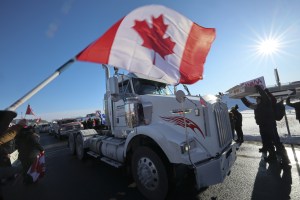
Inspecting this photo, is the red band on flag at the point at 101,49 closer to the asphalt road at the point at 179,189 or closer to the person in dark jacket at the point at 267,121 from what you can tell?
the asphalt road at the point at 179,189

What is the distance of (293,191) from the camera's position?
4.12 m

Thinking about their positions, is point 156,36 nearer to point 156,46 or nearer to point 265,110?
point 156,46

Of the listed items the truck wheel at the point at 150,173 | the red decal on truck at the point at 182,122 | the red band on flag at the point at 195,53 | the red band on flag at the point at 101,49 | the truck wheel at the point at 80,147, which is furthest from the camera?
the truck wheel at the point at 80,147

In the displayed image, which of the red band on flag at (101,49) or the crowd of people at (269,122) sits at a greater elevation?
the red band on flag at (101,49)

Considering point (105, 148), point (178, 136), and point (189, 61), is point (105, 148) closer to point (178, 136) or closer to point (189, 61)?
point (178, 136)

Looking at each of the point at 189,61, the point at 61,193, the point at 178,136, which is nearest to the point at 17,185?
the point at 61,193

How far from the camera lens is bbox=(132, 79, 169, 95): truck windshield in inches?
235

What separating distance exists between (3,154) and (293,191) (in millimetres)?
6786

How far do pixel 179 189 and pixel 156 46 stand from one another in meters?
3.17

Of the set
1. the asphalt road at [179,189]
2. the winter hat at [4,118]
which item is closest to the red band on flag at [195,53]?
the asphalt road at [179,189]

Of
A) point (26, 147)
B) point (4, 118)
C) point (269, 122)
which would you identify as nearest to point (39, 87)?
point (4, 118)

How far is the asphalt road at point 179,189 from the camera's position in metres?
4.25

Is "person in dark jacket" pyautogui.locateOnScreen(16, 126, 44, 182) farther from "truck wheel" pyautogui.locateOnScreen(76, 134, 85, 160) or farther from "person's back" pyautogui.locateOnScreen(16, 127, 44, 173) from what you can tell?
"truck wheel" pyautogui.locateOnScreen(76, 134, 85, 160)

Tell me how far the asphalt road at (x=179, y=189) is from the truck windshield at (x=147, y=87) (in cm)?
244
